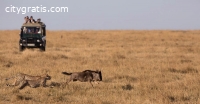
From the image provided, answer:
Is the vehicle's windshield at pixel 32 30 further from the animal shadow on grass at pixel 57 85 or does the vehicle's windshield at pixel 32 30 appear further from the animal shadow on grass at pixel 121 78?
the animal shadow on grass at pixel 57 85

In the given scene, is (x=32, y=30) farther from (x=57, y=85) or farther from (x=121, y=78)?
(x=57, y=85)

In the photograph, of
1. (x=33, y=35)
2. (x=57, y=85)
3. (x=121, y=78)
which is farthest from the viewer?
(x=33, y=35)

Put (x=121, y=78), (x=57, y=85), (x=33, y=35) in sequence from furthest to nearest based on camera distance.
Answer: (x=33, y=35)
(x=121, y=78)
(x=57, y=85)

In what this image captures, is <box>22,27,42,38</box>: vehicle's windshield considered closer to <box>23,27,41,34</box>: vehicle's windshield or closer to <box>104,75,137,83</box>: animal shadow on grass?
<box>23,27,41,34</box>: vehicle's windshield

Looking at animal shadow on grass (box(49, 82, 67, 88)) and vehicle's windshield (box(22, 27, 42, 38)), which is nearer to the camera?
animal shadow on grass (box(49, 82, 67, 88))

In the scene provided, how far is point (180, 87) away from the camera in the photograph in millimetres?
10352

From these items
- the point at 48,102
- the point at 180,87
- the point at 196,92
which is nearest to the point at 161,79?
the point at 180,87

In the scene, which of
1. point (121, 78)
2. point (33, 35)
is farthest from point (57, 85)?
point (33, 35)

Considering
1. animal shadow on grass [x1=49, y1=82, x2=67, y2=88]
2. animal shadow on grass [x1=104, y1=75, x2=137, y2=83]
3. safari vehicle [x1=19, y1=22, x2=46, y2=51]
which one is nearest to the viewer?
animal shadow on grass [x1=49, y1=82, x2=67, y2=88]

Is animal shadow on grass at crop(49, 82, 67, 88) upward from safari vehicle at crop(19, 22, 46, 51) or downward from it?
downward

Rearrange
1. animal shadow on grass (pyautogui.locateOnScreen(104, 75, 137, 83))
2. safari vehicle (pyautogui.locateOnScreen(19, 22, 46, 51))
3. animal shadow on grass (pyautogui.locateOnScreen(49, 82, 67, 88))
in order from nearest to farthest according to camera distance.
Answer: animal shadow on grass (pyautogui.locateOnScreen(49, 82, 67, 88)), animal shadow on grass (pyautogui.locateOnScreen(104, 75, 137, 83)), safari vehicle (pyautogui.locateOnScreen(19, 22, 46, 51))

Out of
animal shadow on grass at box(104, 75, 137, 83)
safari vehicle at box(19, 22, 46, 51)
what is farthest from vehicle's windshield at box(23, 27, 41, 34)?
animal shadow on grass at box(104, 75, 137, 83)

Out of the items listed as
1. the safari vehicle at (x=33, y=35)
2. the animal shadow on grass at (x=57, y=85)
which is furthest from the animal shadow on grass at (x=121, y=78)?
the safari vehicle at (x=33, y=35)

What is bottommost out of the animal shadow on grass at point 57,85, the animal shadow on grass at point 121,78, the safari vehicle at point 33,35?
the animal shadow on grass at point 121,78
